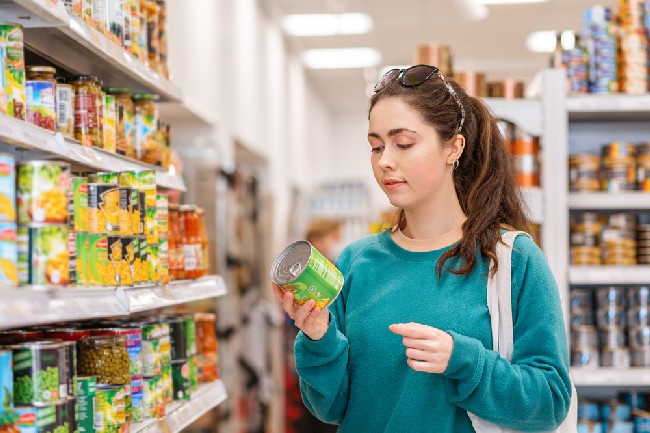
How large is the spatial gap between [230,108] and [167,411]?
4387 mm

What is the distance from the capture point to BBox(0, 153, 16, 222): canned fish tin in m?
1.57

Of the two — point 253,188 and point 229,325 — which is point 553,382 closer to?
point 229,325

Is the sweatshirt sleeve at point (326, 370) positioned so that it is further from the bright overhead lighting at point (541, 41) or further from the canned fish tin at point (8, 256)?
the bright overhead lighting at point (541, 41)

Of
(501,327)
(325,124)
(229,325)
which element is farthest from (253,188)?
(325,124)

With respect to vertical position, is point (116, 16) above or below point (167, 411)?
above

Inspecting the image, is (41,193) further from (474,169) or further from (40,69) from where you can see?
(474,169)

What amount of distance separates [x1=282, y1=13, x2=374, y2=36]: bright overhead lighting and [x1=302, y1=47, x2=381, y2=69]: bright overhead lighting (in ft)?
2.79

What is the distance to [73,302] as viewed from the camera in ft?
5.59

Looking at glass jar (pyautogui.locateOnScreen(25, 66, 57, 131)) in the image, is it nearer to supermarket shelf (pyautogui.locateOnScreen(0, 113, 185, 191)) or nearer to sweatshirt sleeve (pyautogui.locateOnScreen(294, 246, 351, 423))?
supermarket shelf (pyautogui.locateOnScreen(0, 113, 185, 191))

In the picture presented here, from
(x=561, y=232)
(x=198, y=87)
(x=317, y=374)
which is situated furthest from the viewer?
(x=198, y=87)

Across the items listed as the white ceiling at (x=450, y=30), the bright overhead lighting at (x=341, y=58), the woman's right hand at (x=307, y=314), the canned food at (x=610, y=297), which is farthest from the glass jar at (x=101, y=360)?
the bright overhead lighting at (x=341, y=58)

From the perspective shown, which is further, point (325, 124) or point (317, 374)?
point (325, 124)

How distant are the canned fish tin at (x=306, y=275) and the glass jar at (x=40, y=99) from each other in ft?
1.86

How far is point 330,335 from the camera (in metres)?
2.15
